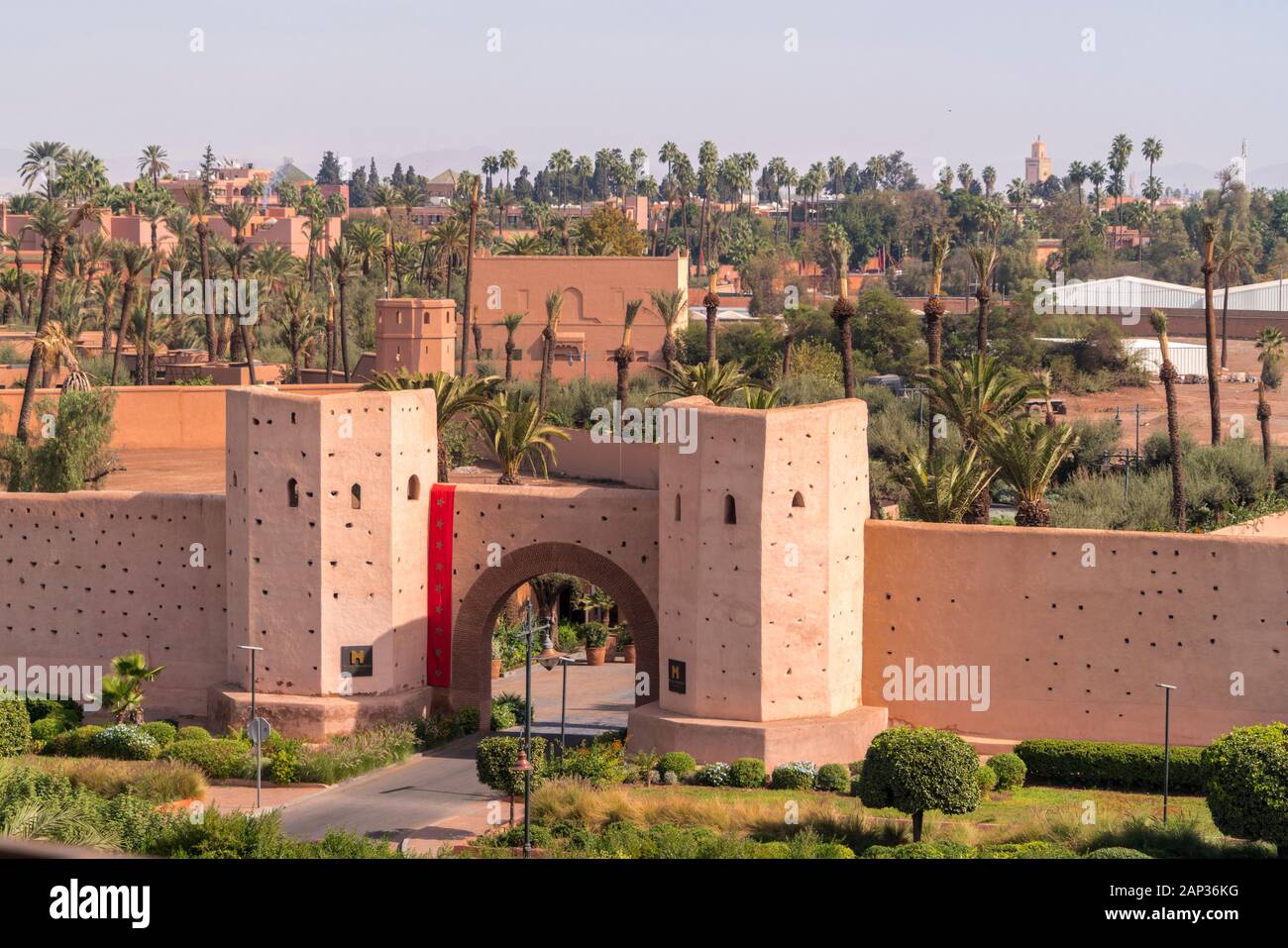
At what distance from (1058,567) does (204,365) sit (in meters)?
52.1

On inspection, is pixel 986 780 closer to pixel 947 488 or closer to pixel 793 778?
pixel 793 778

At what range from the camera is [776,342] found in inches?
3563

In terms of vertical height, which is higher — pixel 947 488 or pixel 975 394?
pixel 975 394

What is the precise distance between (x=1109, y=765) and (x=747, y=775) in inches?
235

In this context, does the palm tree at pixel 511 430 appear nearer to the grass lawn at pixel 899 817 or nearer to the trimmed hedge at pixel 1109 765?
the grass lawn at pixel 899 817

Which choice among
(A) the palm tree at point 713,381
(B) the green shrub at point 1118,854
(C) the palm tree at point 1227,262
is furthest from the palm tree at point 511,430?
(C) the palm tree at point 1227,262

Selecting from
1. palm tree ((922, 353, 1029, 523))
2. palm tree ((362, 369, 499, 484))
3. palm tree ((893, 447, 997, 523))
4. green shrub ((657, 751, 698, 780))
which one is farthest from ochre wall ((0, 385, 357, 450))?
green shrub ((657, 751, 698, 780))

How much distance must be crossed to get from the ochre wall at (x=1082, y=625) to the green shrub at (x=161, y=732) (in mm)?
12557

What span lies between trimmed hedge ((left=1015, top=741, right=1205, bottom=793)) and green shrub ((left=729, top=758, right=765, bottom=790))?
174 inches

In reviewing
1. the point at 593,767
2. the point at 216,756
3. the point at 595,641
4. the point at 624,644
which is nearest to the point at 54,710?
the point at 216,756

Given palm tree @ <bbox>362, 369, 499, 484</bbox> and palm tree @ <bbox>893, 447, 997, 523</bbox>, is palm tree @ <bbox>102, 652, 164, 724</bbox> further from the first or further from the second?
palm tree @ <bbox>893, 447, 997, 523</bbox>

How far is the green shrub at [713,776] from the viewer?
100 ft

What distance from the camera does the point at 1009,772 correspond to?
99.2 feet
